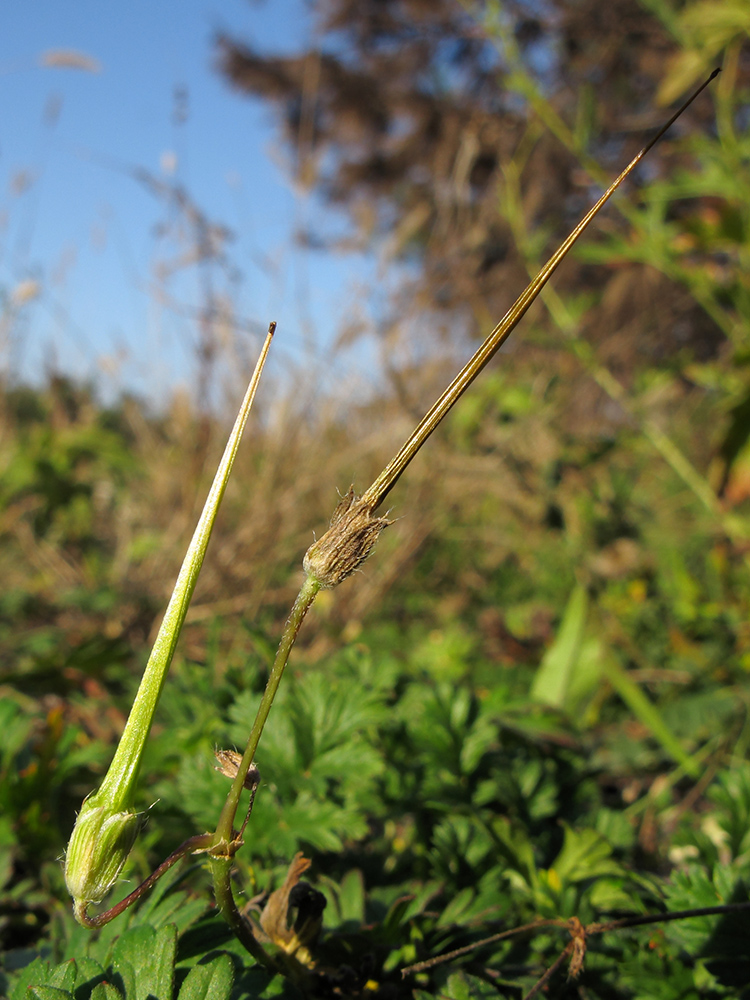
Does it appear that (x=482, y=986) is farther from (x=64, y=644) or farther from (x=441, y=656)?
(x=64, y=644)

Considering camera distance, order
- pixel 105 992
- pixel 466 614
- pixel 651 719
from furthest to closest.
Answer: pixel 466 614 < pixel 651 719 < pixel 105 992

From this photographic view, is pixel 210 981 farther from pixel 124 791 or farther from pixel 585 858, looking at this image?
pixel 585 858

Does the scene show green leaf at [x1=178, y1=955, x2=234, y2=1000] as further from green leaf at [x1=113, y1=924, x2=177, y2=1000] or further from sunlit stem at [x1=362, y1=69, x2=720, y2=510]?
sunlit stem at [x1=362, y1=69, x2=720, y2=510]

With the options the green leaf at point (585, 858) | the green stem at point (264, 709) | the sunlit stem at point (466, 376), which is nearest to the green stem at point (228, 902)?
the green stem at point (264, 709)

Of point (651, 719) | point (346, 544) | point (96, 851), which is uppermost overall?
point (346, 544)

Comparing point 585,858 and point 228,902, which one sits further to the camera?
point 585,858

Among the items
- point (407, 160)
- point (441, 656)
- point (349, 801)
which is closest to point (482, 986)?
point (349, 801)

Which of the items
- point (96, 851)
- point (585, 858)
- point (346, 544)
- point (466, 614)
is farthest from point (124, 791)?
point (466, 614)
